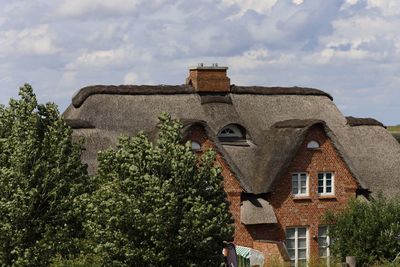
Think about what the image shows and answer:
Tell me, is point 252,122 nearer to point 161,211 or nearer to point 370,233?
point 370,233

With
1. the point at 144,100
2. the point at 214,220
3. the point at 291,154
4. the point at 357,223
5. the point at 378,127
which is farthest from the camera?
the point at 378,127

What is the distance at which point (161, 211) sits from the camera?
23.7 m

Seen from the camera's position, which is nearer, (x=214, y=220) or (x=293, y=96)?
(x=214, y=220)

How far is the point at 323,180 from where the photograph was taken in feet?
131

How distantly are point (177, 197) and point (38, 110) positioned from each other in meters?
6.95

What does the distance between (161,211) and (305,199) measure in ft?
54.9

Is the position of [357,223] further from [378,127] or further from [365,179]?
[378,127]

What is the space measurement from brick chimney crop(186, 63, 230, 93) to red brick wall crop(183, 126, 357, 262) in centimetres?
598

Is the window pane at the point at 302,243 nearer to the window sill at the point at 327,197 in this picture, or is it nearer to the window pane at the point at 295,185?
the window sill at the point at 327,197

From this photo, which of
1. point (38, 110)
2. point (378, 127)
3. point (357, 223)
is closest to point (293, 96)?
point (378, 127)

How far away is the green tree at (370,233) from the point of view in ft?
112

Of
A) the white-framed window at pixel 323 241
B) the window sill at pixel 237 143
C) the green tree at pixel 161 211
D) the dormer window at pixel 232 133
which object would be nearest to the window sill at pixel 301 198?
the white-framed window at pixel 323 241

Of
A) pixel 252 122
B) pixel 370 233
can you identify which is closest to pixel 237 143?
pixel 252 122

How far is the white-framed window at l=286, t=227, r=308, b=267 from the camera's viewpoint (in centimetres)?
3891
